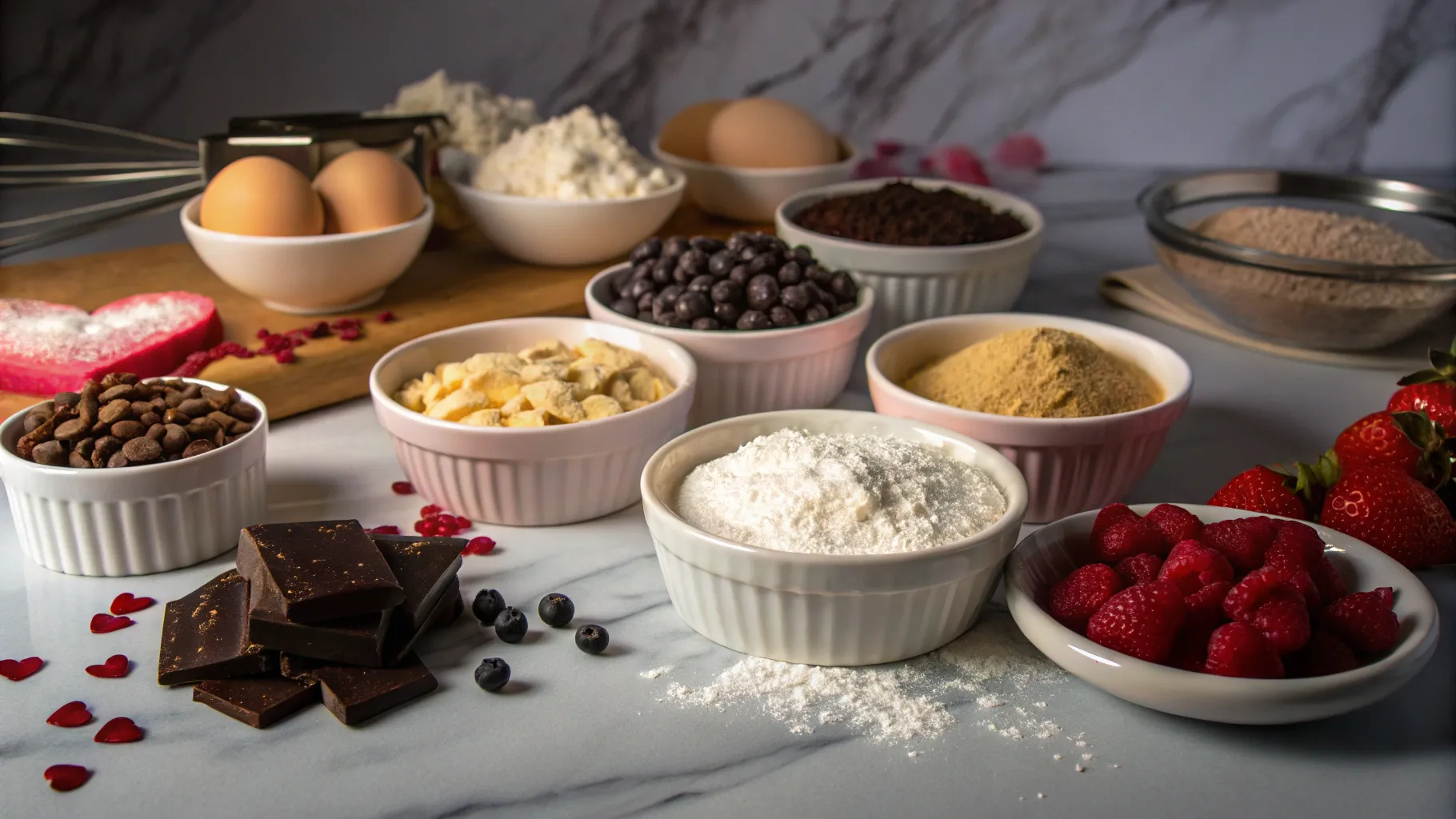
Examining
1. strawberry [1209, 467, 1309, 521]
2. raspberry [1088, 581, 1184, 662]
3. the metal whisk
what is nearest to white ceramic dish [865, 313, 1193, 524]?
strawberry [1209, 467, 1309, 521]

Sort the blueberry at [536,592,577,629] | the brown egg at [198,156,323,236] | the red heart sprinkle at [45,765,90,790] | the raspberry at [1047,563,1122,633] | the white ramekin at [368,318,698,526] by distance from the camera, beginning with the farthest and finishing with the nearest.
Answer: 1. the brown egg at [198,156,323,236]
2. the white ramekin at [368,318,698,526]
3. the blueberry at [536,592,577,629]
4. the raspberry at [1047,563,1122,633]
5. the red heart sprinkle at [45,765,90,790]

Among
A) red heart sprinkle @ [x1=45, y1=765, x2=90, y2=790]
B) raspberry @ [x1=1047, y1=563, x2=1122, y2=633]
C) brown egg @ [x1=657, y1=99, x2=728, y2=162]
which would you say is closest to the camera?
red heart sprinkle @ [x1=45, y1=765, x2=90, y2=790]

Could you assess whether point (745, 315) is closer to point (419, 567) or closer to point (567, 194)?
point (567, 194)

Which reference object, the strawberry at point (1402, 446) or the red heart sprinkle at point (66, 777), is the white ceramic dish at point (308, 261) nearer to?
the red heart sprinkle at point (66, 777)

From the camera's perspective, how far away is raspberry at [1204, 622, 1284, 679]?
3.10 ft

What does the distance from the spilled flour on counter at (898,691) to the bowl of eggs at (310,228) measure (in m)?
0.84

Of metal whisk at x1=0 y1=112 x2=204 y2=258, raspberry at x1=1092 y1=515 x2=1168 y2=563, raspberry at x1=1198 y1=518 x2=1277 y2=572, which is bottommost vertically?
metal whisk at x1=0 y1=112 x2=204 y2=258

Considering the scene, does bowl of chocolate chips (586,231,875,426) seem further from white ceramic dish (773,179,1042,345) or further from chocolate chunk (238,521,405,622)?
chocolate chunk (238,521,405,622)

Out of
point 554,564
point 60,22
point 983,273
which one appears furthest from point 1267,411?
point 60,22

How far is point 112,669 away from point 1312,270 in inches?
57.9

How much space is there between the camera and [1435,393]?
1.39m

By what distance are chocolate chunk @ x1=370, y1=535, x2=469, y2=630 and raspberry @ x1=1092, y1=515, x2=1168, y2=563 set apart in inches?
22.5

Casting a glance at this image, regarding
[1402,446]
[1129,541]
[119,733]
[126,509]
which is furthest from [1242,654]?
[126,509]

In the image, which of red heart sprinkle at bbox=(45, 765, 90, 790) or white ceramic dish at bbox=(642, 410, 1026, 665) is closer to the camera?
red heart sprinkle at bbox=(45, 765, 90, 790)
